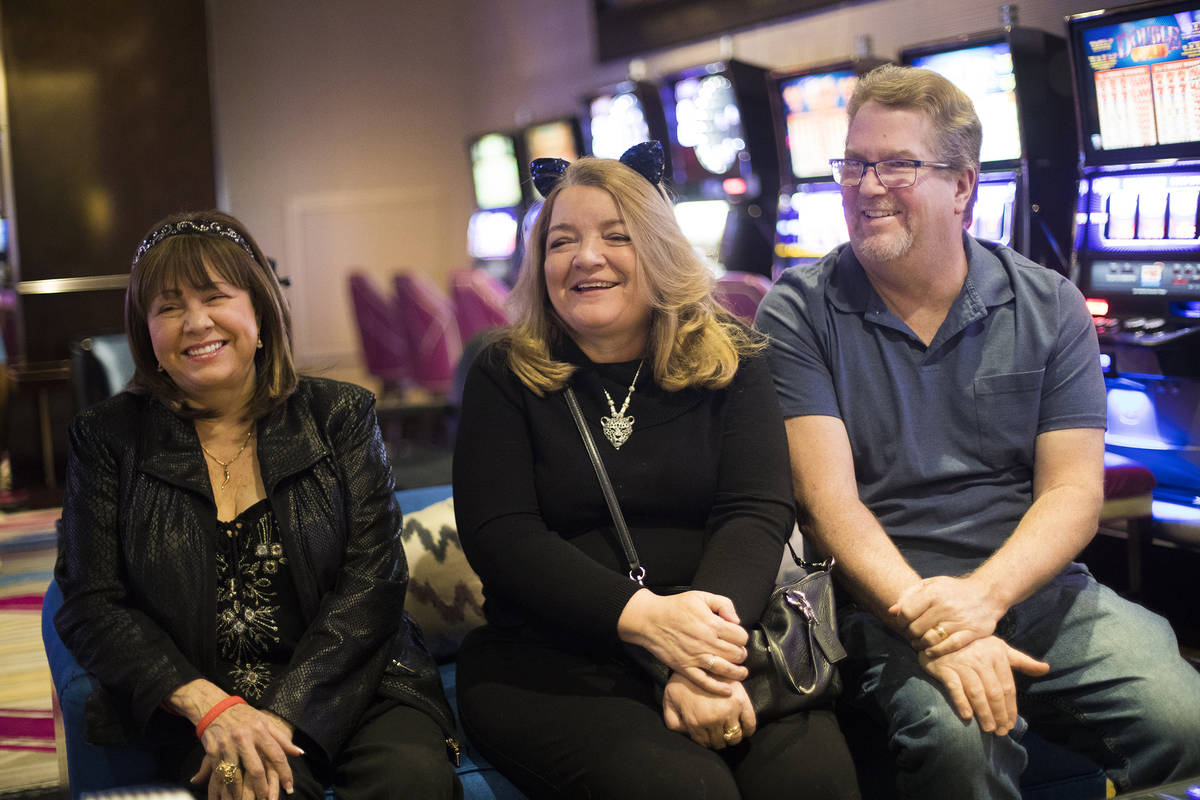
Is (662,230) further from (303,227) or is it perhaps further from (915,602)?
(303,227)

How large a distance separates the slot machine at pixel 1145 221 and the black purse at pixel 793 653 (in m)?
1.50

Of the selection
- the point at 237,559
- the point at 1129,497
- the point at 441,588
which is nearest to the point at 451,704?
the point at 441,588

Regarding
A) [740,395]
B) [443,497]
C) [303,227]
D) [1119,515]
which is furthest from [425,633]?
[303,227]

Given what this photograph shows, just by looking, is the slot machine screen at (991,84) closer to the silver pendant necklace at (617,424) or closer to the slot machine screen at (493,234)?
the silver pendant necklace at (617,424)

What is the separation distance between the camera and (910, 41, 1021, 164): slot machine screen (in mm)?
3758

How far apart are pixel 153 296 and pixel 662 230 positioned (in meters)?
0.92

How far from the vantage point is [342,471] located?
6.19 feet

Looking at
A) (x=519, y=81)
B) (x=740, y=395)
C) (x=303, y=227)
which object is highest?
(x=519, y=81)

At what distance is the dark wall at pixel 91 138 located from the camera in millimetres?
5797

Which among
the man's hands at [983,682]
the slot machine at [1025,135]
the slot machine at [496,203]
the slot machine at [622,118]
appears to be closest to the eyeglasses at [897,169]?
the man's hands at [983,682]

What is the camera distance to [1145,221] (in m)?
3.17

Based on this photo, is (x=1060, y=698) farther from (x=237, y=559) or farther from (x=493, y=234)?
(x=493, y=234)

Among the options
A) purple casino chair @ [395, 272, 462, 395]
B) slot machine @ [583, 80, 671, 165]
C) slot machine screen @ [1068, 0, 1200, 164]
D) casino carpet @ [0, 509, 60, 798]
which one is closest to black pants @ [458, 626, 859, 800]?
casino carpet @ [0, 509, 60, 798]

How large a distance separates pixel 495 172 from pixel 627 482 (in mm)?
5991
